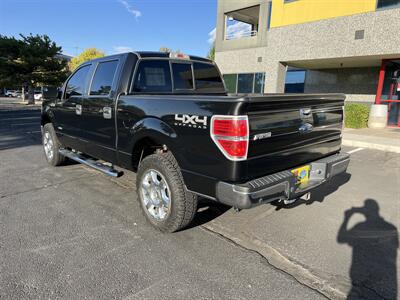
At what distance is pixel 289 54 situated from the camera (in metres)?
13.9

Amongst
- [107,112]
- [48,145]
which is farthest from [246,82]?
[107,112]

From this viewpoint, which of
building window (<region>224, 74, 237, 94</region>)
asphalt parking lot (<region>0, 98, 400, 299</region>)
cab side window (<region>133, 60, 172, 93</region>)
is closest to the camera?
asphalt parking lot (<region>0, 98, 400, 299</region>)

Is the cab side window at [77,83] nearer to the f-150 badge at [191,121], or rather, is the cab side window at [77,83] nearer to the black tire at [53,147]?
the black tire at [53,147]

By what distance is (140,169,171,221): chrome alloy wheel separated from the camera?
330 centimetres

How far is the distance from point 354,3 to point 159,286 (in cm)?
1327

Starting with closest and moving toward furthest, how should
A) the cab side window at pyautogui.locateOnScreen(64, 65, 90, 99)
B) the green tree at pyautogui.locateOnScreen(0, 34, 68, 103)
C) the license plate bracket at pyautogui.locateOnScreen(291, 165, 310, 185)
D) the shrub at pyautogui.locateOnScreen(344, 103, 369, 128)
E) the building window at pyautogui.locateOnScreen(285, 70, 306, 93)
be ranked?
the license plate bracket at pyautogui.locateOnScreen(291, 165, 310, 185)
the cab side window at pyautogui.locateOnScreen(64, 65, 90, 99)
the shrub at pyautogui.locateOnScreen(344, 103, 369, 128)
the building window at pyautogui.locateOnScreen(285, 70, 306, 93)
the green tree at pyautogui.locateOnScreen(0, 34, 68, 103)

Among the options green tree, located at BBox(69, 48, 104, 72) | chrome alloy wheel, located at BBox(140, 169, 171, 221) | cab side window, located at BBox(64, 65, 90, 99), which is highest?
green tree, located at BBox(69, 48, 104, 72)

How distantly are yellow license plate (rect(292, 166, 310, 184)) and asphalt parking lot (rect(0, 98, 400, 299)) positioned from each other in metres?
0.68

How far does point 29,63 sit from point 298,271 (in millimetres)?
29611

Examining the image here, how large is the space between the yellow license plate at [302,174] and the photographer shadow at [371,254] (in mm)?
801

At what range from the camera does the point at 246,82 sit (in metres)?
18.0

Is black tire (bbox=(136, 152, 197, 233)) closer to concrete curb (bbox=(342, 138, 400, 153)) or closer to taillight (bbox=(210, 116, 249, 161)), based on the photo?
taillight (bbox=(210, 116, 249, 161))

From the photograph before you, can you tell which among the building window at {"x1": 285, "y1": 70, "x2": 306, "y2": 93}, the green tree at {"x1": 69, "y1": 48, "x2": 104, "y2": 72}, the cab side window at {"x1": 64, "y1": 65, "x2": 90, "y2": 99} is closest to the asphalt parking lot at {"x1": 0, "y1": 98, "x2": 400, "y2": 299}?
the cab side window at {"x1": 64, "y1": 65, "x2": 90, "y2": 99}

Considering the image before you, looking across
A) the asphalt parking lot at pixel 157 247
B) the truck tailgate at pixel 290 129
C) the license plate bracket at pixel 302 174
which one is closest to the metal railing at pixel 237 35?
the asphalt parking lot at pixel 157 247
